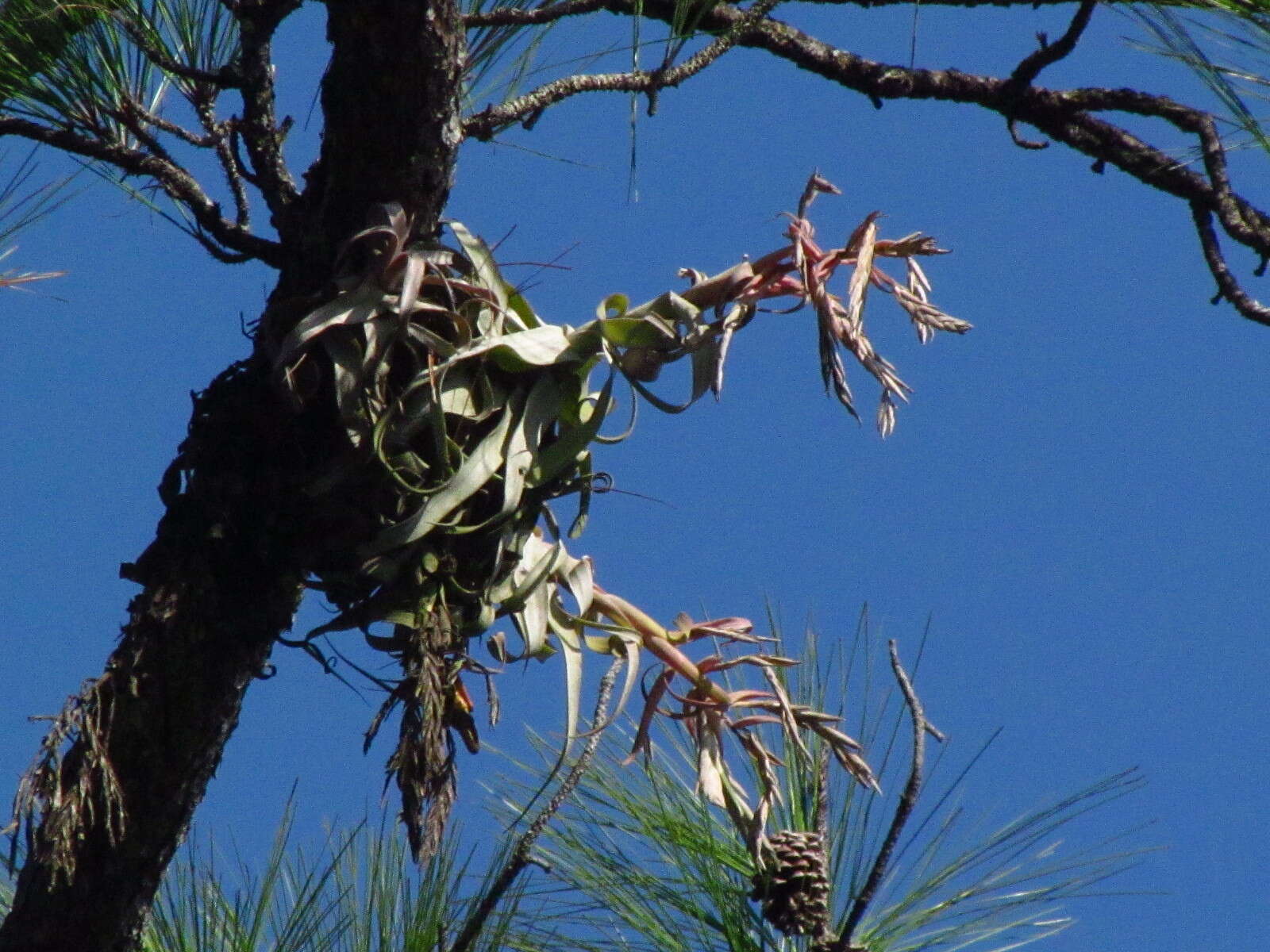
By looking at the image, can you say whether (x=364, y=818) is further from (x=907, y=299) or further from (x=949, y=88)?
(x=949, y=88)

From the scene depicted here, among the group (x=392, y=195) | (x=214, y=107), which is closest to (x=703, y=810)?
(x=392, y=195)

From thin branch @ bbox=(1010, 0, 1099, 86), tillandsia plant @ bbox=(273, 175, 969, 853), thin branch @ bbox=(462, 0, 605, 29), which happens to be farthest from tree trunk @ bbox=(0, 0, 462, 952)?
thin branch @ bbox=(1010, 0, 1099, 86)

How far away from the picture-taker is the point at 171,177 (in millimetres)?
1315

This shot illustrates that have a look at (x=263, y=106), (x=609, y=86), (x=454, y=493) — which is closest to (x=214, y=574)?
(x=454, y=493)

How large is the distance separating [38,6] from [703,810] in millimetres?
1019

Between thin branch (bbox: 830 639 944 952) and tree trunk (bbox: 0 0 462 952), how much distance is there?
0.47m

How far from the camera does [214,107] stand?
1.47 meters

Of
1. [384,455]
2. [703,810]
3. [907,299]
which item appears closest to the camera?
[384,455]

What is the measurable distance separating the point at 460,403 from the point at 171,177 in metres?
0.34

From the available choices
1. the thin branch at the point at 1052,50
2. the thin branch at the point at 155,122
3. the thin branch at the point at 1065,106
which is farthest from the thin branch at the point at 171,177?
the thin branch at the point at 1052,50

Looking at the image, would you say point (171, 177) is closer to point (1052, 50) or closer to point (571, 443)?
point (571, 443)

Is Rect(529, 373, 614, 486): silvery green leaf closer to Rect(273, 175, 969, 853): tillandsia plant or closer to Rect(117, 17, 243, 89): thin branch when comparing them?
Rect(273, 175, 969, 853): tillandsia plant

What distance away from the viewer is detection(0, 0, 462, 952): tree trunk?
1.16 metres

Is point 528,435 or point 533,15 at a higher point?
point 533,15
